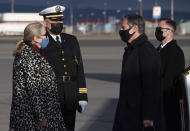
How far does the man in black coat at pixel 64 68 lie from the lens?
6.85m

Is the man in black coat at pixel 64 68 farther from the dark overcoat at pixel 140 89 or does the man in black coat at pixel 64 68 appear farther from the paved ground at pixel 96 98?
the paved ground at pixel 96 98

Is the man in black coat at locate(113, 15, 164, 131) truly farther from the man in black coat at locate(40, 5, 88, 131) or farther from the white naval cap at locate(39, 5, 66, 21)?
the white naval cap at locate(39, 5, 66, 21)

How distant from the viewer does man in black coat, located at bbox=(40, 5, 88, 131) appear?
22.5ft

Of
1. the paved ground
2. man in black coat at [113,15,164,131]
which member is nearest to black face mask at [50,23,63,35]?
man in black coat at [113,15,164,131]

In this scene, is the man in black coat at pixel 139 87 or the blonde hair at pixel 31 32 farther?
the blonde hair at pixel 31 32

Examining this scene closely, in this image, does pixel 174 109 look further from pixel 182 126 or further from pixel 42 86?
pixel 42 86

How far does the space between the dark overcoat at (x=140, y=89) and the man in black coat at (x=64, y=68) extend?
985 millimetres

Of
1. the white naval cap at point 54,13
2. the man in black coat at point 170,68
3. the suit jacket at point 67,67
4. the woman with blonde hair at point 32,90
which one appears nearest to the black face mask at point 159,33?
the man in black coat at point 170,68

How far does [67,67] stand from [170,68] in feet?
4.33

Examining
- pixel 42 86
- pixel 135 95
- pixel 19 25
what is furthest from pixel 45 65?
pixel 19 25

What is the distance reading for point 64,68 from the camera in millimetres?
6879

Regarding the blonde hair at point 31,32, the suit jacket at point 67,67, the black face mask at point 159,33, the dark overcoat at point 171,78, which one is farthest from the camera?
the black face mask at point 159,33

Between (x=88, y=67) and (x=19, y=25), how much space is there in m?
93.3

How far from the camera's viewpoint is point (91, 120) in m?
11.0
